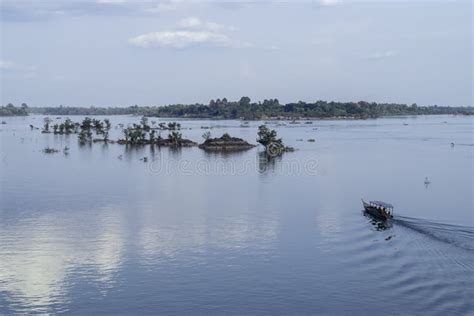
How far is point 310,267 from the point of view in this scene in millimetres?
32375

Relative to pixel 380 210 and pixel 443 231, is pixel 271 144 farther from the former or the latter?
pixel 443 231

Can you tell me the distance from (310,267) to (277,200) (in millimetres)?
20263

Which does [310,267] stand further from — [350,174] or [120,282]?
[350,174]

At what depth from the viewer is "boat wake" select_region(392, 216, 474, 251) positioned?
36.5 meters

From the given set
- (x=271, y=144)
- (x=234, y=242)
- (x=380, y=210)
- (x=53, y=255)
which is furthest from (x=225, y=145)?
(x=53, y=255)

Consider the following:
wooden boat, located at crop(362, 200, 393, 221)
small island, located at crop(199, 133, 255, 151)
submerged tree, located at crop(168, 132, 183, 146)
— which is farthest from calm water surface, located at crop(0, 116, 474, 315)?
submerged tree, located at crop(168, 132, 183, 146)

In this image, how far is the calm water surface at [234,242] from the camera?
27.9 meters

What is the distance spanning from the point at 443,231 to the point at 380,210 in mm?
5320

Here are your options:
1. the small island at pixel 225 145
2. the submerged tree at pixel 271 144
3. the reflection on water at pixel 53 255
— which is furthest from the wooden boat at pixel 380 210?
the small island at pixel 225 145

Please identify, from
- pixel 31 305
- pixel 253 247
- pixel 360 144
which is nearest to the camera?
pixel 31 305

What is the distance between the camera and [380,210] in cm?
4312

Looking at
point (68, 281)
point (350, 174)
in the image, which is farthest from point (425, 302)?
point (350, 174)

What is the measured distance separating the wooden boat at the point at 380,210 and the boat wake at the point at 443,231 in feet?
2.39

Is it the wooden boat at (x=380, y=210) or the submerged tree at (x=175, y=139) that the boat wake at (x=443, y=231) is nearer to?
the wooden boat at (x=380, y=210)
